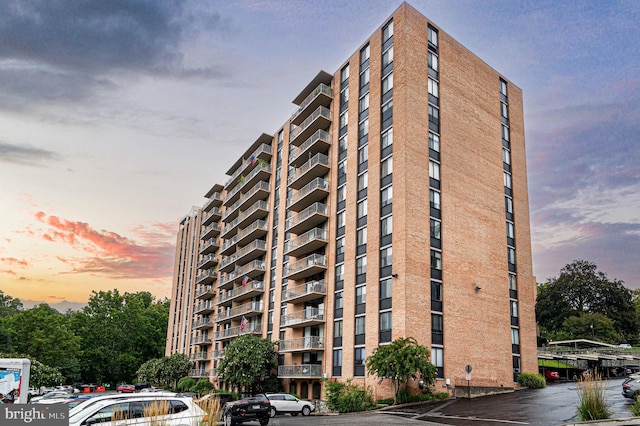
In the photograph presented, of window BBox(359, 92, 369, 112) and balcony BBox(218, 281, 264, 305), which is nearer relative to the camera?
window BBox(359, 92, 369, 112)

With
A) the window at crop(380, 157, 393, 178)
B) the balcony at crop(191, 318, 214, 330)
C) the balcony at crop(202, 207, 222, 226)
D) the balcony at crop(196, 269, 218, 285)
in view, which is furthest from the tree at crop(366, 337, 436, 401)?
the balcony at crop(202, 207, 222, 226)

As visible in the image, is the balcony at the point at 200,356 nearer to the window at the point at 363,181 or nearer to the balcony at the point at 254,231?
the balcony at the point at 254,231

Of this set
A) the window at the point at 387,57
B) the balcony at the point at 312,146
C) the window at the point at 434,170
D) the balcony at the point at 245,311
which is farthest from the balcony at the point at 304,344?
the window at the point at 387,57

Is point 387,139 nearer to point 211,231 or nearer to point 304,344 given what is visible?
point 304,344

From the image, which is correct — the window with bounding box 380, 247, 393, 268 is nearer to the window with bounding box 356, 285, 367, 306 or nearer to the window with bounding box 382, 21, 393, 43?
the window with bounding box 356, 285, 367, 306

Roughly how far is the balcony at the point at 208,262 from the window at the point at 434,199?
40.0 m

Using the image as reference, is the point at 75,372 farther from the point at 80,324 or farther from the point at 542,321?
the point at 542,321

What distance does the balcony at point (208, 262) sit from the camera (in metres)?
73.6

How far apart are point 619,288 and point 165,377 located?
6541 cm

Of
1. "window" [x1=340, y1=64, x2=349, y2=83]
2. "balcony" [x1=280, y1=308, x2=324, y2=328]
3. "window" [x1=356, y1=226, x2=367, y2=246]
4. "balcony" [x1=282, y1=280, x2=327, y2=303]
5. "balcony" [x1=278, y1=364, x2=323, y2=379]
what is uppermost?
"window" [x1=340, y1=64, x2=349, y2=83]

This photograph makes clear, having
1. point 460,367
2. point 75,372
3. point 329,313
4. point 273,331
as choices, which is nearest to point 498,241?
point 460,367

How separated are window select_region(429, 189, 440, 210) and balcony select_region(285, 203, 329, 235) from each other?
10154 millimetres

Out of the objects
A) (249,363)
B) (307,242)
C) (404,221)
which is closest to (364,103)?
(307,242)

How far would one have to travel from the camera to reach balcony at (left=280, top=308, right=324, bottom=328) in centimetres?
4469
